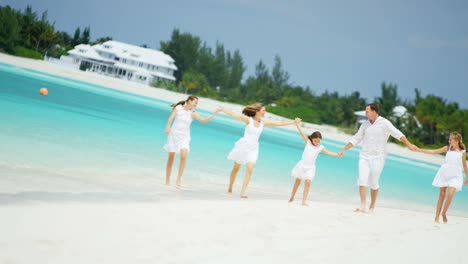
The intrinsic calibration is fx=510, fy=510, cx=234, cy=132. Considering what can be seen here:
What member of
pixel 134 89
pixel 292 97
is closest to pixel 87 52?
pixel 134 89

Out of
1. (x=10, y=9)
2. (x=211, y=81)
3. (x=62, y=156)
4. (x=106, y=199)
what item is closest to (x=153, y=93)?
(x=10, y=9)

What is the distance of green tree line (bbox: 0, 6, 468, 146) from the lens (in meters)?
57.8

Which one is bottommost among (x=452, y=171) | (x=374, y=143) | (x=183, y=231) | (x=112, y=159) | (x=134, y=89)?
(x=112, y=159)

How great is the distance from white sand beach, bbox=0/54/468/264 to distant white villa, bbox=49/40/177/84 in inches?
2963

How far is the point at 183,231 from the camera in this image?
18.0ft

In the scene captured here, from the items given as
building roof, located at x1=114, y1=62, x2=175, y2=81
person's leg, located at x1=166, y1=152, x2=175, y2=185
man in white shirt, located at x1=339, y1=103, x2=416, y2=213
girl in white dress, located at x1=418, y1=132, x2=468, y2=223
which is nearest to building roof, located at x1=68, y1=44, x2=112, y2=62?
building roof, located at x1=114, y1=62, x2=175, y2=81

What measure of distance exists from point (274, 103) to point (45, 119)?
6586cm

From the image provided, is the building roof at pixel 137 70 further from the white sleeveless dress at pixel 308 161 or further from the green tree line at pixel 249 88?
the white sleeveless dress at pixel 308 161

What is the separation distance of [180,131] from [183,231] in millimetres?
3895

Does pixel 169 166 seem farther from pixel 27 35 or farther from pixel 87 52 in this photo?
pixel 87 52

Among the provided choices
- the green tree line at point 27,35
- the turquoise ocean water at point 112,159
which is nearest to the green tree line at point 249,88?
the green tree line at point 27,35

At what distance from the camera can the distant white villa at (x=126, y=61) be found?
8088 cm

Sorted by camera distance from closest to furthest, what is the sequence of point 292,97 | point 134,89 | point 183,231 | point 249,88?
point 183,231 < point 134,89 < point 292,97 < point 249,88

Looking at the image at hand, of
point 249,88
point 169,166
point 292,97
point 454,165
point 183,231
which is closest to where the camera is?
point 183,231
